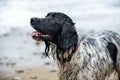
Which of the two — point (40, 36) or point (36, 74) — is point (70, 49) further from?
point (36, 74)

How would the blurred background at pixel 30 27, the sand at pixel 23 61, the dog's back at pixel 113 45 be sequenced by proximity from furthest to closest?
the blurred background at pixel 30 27, the sand at pixel 23 61, the dog's back at pixel 113 45

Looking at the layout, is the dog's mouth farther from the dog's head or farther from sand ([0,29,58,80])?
sand ([0,29,58,80])

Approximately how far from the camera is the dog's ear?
7.89 metres

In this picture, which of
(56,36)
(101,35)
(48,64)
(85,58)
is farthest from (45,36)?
(48,64)

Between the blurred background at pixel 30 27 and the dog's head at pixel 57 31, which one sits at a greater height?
the dog's head at pixel 57 31

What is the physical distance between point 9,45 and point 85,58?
698cm

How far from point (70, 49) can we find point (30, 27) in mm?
9565

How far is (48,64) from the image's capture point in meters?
12.3

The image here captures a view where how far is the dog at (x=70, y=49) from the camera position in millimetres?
7922

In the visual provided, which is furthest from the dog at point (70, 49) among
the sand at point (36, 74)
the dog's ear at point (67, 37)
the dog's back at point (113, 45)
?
the sand at point (36, 74)

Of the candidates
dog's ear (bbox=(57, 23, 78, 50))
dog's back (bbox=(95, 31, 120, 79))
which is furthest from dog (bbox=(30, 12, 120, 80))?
dog's back (bbox=(95, 31, 120, 79))

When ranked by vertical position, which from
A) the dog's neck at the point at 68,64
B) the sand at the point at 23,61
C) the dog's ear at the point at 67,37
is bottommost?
the sand at the point at 23,61

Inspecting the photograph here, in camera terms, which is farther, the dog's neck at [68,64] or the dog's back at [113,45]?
the dog's back at [113,45]

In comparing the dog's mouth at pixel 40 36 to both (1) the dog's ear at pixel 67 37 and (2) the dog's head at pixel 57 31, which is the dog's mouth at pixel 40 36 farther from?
(1) the dog's ear at pixel 67 37
